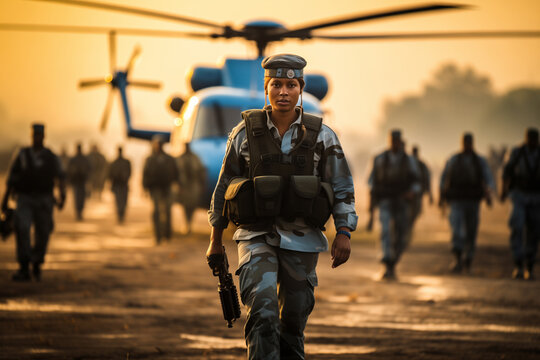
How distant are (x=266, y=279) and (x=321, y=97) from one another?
14242 mm

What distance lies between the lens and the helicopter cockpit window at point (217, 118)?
54.4ft

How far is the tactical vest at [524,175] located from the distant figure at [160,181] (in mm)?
7294

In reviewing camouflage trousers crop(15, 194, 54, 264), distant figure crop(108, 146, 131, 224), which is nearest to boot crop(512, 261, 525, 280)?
camouflage trousers crop(15, 194, 54, 264)

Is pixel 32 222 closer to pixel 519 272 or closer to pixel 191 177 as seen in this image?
pixel 191 177

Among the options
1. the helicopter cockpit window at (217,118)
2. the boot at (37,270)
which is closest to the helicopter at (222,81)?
the helicopter cockpit window at (217,118)

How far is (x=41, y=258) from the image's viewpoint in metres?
10.8

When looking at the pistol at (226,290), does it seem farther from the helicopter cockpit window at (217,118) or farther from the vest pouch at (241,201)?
the helicopter cockpit window at (217,118)

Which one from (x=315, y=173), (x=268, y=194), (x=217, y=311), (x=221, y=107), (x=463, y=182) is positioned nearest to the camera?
(x=268, y=194)

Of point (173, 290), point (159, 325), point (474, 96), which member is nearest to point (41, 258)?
point (173, 290)

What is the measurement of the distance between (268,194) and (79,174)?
1906cm

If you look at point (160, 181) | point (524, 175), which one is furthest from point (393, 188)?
point (160, 181)

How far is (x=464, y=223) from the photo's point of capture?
41.1 feet

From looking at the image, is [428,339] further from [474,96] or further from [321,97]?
[474,96]

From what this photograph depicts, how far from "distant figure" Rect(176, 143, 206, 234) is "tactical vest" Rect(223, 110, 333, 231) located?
1178cm
